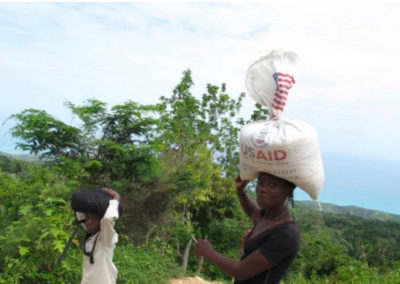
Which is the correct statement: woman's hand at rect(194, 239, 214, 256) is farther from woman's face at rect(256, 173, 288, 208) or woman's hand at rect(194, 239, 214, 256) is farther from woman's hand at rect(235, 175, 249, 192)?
woman's hand at rect(235, 175, 249, 192)

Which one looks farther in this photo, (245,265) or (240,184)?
(240,184)

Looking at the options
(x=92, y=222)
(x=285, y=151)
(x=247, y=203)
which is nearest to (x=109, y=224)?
(x=92, y=222)

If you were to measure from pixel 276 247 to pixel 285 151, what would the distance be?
0.38 m

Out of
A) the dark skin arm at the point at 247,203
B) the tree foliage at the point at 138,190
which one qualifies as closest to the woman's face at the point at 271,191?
the dark skin arm at the point at 247,203

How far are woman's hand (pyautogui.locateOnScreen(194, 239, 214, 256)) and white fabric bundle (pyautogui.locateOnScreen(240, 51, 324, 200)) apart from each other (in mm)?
365

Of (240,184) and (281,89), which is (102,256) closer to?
(240,184)

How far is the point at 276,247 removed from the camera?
5.52 ft

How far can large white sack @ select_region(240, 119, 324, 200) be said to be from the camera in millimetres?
1701

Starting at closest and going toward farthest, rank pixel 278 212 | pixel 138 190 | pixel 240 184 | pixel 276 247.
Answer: pixel 276 247 → pixel 278 212 → pixel 240 184 → pixel 138 190

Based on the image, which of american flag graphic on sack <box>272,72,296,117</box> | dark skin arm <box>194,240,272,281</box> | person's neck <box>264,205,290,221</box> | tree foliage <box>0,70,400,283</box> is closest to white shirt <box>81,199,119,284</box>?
dark skin arm <box>194,240,272,281</box>

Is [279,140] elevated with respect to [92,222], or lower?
elevated

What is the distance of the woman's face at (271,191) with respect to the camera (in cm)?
177

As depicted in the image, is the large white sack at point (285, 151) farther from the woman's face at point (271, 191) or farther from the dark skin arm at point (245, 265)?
the dark skin arm at point (245, 265)

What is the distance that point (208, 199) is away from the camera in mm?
13750
